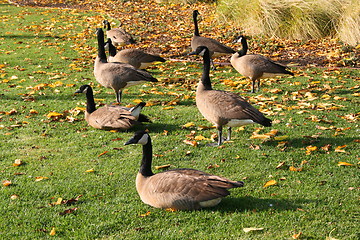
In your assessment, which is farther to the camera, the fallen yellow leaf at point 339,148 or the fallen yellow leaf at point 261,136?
the fallen yellow leaf at point 261,136

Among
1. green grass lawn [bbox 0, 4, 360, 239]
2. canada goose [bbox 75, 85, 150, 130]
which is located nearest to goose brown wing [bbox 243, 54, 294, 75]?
green grass lawn [bbox 0, 4, 360, 239]

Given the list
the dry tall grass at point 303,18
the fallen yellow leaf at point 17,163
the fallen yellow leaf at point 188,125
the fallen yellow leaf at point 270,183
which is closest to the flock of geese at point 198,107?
the fallen yellow leaf at point 188,125

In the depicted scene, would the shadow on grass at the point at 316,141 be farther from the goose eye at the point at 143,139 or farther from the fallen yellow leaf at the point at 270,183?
the goose eye at the point at 143,139

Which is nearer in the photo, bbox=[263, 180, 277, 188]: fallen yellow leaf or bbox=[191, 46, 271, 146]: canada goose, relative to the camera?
bbox=[263, 180, 277, 188]: fallen yellow leaf

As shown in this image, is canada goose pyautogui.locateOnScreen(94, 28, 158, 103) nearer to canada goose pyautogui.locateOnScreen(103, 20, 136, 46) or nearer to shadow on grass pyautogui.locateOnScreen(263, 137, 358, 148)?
shadow on grass pyautogui.locateOnScreen(263, 137, 358, 148)

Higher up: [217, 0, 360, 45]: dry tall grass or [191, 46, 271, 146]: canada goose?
[217, 0, 360, 45]: dry tall grass

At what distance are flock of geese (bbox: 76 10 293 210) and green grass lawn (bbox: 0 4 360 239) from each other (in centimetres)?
22

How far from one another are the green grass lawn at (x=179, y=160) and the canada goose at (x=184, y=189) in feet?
0.43

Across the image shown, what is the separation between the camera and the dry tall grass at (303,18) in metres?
14.9

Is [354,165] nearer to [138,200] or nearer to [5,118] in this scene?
[138,200]

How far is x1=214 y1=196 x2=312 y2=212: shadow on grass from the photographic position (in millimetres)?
4922

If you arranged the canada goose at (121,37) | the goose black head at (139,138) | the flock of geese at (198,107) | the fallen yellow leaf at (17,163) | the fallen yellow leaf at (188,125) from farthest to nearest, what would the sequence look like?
the canada goose at (121,37), the fallen yellow leaf at (188,125), the fallen yellow leaf at (17,163), the goose black head at (139,138), the flock of geese at (198,107)

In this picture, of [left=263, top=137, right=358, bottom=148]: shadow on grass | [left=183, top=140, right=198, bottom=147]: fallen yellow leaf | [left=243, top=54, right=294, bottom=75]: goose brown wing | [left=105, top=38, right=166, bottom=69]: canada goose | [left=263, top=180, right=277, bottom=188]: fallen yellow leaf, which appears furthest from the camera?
[left=105, top=38, right=166, bottom=69]: canada goose

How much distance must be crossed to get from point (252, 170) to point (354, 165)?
1.46 m
